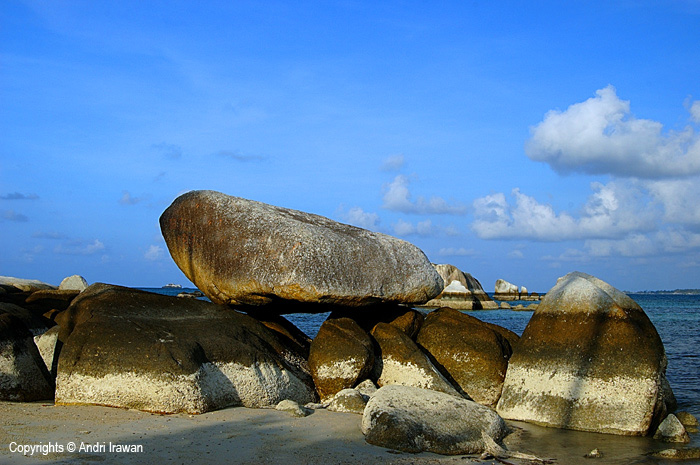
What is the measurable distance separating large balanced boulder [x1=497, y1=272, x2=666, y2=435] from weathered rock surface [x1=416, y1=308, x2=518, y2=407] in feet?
1.56

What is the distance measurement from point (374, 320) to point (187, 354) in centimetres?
444

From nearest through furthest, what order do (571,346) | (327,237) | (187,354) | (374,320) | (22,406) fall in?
(22,406) → (187,354) → (571,346) → (327,237) → (374,320)

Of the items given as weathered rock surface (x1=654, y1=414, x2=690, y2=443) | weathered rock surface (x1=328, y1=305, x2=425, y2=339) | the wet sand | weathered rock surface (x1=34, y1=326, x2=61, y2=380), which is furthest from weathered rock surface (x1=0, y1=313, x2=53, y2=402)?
weathered rock surface (x1=654, y1=414, x2=690, y2=443)

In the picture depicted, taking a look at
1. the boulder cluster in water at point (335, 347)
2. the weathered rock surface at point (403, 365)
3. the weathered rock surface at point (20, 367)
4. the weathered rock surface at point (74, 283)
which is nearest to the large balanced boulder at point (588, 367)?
the boulder cluster in water at point (335, 347)

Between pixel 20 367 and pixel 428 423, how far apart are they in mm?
6240

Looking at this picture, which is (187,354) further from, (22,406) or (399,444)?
(399,444)

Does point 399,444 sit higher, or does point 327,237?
point 327,237

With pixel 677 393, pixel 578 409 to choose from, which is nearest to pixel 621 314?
pixel 578 409

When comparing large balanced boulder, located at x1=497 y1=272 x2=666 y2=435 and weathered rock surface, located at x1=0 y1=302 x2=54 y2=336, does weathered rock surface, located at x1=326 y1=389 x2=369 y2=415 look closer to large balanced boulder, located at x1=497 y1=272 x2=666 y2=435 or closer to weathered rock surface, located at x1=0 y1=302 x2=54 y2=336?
large balanced boulder, located at x1=497 y1=272 x2=666 y2=435

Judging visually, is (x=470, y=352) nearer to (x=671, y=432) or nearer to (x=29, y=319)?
(x=671, y=432)

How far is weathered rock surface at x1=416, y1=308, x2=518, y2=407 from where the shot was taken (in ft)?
37.1

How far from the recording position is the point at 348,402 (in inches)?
383

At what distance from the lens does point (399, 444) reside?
307 inches

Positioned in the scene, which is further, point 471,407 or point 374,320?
point 374,320
